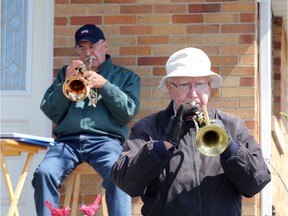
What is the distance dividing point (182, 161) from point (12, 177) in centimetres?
299

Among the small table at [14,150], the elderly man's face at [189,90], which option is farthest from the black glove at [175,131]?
the small table at [14,150]

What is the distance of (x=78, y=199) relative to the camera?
7.96 m

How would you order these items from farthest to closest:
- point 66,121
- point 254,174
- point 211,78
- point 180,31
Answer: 1. point 180,31
2. point 66,121
3. point 211,78
4. point 254,174

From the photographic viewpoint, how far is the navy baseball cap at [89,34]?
25.2 ft

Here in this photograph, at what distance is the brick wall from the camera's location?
7973 millimetres

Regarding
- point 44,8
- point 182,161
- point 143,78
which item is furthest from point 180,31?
point 182,161

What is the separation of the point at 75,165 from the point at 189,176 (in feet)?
6.93

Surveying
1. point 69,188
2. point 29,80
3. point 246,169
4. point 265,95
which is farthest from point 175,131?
point 29,80

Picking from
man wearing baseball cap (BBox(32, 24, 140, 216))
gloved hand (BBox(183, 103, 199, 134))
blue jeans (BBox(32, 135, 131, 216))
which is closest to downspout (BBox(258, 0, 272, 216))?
man wearing baseball cap (BBox(32, 24, 140, 216))

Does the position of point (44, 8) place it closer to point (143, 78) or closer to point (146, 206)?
point (143, 78)

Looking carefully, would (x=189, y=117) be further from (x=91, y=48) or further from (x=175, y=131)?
(x=91, y=48)

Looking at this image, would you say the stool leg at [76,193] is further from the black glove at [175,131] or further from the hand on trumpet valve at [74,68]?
the black glove at [175,131]

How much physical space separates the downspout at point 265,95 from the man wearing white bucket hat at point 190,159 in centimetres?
244

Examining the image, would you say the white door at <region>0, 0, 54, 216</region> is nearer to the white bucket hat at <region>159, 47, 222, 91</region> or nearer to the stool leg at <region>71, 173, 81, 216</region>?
the stool leg at <region>71, 173, 81, 216</region>
